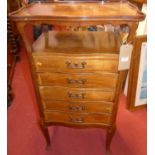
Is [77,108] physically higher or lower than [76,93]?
lower

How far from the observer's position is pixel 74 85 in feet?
3.68

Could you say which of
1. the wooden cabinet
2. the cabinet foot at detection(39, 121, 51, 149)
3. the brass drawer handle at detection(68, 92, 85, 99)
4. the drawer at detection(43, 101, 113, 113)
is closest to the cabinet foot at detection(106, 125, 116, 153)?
the wooden cabinet

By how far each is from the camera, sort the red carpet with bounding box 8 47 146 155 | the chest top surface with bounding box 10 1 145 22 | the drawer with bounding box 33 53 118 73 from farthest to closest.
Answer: the red carpet with bounding box 8 47 146 155, the drawer with bounding box 33 53 118 73, the chest top surface with bounding box 10 1 145 22

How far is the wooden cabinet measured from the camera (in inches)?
35.7

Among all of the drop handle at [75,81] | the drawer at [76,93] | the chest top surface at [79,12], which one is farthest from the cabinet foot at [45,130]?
the chest top surface at [79,12]

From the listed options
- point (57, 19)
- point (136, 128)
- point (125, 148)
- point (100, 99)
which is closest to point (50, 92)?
point (100, 99)

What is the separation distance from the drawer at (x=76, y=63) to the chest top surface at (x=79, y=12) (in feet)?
0.65

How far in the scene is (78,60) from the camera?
3.35 feet

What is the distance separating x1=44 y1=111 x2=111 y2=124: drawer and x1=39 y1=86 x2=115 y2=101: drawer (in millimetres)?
141

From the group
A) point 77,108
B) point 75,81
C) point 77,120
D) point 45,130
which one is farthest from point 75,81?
point 45,130

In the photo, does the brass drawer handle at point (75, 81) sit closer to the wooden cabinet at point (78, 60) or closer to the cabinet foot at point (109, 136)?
the wooden cabinet at point (78, 60)

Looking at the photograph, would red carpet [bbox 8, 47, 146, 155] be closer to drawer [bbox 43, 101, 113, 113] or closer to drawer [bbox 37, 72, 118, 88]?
drawer [bbox 43, 101, 113, 113]

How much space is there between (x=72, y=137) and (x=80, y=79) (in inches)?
27.0

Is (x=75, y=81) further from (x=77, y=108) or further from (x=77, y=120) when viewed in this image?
(x=77, y=120)
